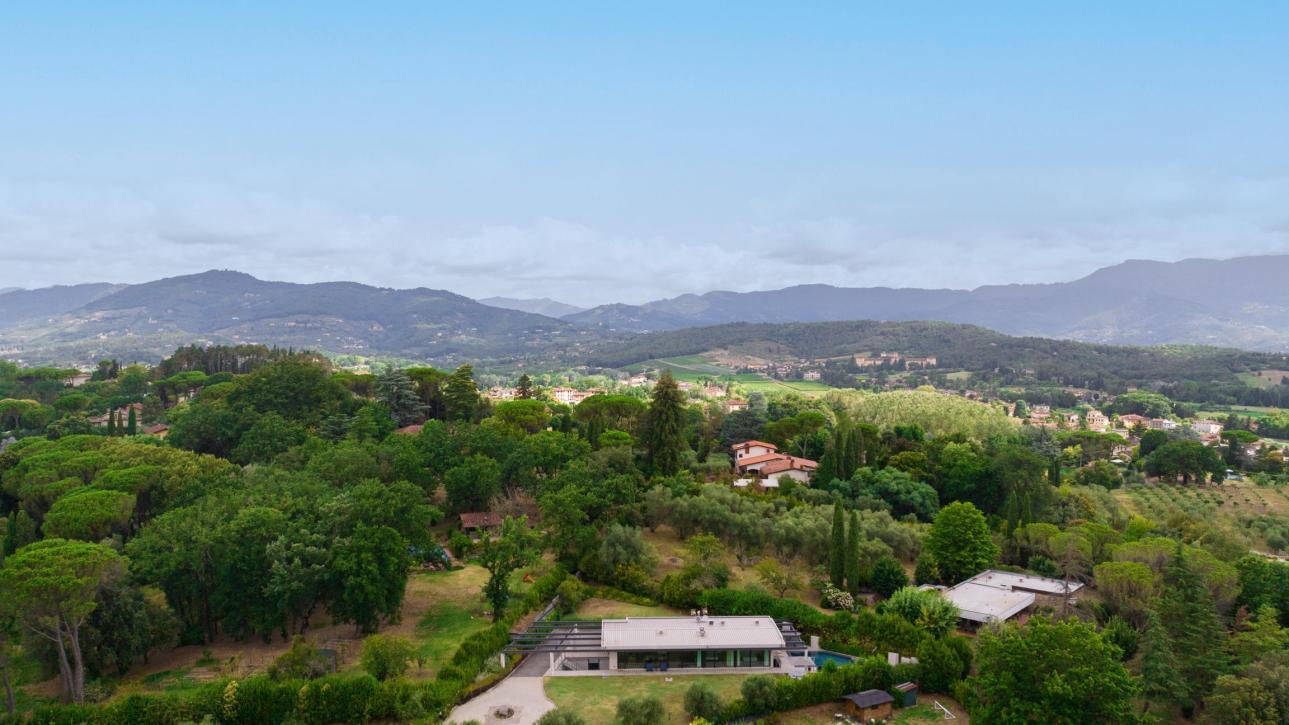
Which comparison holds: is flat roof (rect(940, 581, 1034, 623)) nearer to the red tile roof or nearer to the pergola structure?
the pergola structure

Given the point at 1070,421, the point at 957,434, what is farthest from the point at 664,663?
the point at 1070,421

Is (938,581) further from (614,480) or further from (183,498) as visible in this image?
(183,498)

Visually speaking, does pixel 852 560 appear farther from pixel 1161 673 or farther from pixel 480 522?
pixel 480 522

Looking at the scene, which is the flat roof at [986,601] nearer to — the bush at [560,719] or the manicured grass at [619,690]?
the manicured grass at [619,690]

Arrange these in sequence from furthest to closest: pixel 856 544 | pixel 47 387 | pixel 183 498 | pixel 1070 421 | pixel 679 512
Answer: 1. pixel 1070 421
2. pixel 47 387
3. pixel 679 512
4. pixel 183 498
5. pixel 856 544

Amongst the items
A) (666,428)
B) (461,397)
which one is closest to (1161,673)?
(666,428)

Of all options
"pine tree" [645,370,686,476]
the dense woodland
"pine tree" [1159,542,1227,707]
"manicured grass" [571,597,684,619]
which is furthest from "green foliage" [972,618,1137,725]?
"pine tree" [645,370,686,476]
